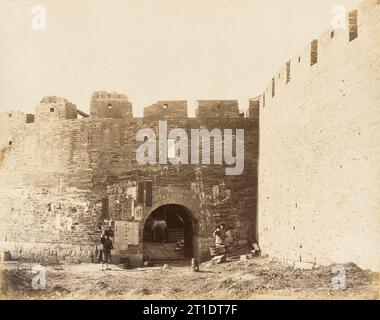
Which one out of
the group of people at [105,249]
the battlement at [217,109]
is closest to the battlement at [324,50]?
the battlement at [217,109]

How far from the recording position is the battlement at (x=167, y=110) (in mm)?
16438

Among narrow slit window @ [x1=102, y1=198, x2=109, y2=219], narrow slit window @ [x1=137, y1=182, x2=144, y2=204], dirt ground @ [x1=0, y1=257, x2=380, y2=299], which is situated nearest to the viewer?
dirt ground @ [x1=0, y1=257, x2=380, y2=299]

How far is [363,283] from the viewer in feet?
31.6

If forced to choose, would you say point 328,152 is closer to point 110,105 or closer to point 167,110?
point 167,110

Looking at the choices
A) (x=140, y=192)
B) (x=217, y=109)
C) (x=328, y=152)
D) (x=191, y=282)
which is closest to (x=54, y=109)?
(x=140, y=192)

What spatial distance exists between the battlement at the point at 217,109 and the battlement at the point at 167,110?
41cm

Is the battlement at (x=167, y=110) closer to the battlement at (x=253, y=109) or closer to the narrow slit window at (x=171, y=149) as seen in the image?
the narrow slit window at (x=171, y=149)

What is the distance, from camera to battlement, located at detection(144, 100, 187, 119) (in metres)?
16.4

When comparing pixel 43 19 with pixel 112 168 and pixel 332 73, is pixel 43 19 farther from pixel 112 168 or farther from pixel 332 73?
pixel 332 73

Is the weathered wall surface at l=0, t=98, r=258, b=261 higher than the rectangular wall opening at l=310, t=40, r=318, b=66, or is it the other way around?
the rectangular wall opening at l=310, t=40, r=318, b=66

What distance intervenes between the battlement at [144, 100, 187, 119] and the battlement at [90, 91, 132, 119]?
56cm

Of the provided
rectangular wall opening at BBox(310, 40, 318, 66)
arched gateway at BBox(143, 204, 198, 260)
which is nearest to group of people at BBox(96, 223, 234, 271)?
arched gateway at BBox(143, 204, 198, 260)

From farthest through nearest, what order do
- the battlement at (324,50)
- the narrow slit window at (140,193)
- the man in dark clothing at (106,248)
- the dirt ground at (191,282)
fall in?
the narrow slit window at (140,193) < the man in dark clothing at (106,248) < the dirt ground at (191,282) < the battlement at (324,50)

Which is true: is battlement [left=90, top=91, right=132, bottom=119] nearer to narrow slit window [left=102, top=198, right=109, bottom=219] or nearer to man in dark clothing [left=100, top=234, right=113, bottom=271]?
narrow slit window [left=102, top=198, right=109, bottom=219]
